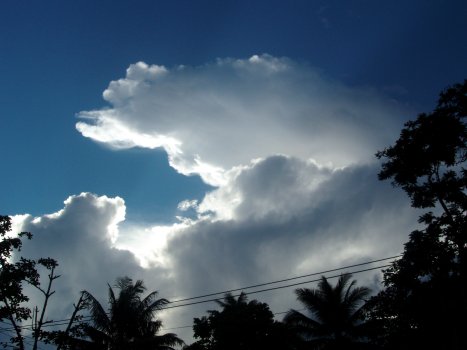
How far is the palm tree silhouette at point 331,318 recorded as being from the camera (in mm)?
24031

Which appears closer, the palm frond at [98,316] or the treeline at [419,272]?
the treeline at [419,272]

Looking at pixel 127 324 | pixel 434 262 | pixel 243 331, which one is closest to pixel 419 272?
pixel 434 262

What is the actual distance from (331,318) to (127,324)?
14.0 meters

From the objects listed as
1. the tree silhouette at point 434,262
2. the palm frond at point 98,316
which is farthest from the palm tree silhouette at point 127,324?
the tree silhouette at point 434,262

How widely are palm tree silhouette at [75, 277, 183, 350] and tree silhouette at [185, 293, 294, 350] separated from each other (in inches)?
161

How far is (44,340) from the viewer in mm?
16531

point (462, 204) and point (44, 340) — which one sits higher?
point (462, 204)

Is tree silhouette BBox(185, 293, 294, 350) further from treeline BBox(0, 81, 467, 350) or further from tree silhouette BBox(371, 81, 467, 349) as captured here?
tree silhouette BBox(371, 81, 467, 349)

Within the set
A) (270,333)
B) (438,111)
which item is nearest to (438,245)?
(438,111)

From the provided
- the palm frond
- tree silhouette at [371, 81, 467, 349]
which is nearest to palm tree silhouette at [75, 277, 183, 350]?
the palm frond

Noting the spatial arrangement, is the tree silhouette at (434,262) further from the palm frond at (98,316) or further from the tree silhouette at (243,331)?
the palm frond at (98,316)

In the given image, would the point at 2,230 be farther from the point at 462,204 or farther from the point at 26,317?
the point at 462,204

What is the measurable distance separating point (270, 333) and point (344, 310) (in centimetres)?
681

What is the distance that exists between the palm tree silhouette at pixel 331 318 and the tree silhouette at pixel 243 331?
10.5 ft
